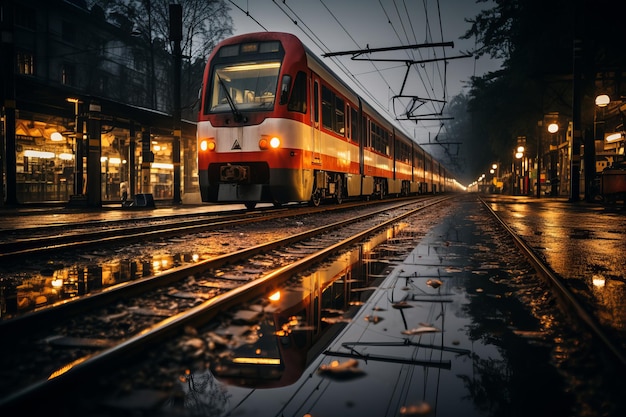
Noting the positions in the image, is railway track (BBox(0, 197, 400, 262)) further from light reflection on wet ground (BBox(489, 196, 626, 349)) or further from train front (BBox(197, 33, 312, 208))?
light reflection on wet ground (BBox(489, 196, 626, 349))

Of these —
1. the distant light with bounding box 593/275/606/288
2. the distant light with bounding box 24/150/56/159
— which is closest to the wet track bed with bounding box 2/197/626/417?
the distant light with bounding box 593/275/606/288

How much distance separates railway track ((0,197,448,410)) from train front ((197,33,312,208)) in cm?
639

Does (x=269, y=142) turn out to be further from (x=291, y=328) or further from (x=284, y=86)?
(x=291, y=328)

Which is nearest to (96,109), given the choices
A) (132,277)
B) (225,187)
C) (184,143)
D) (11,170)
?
(11,170)

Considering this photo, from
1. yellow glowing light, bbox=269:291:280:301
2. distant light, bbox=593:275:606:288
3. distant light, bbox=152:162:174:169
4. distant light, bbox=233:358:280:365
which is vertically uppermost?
distant light, bbox=152:162:174:169

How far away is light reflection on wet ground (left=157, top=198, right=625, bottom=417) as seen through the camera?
1.91 meters

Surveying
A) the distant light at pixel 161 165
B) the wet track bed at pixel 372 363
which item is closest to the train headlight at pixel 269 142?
the wet track bed at pixel 372 363

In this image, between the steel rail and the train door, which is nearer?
the steel rail

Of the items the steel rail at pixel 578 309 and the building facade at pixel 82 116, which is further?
the building facade at pixel 82 116

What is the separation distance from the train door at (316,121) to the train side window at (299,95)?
1.92 ft

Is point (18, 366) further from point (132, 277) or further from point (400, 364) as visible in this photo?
point (132, 277)

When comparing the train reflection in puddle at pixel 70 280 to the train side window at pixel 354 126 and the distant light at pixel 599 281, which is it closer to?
the distant light at pixel 599 281

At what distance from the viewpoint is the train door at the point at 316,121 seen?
1230cm

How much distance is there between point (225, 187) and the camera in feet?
38.6
